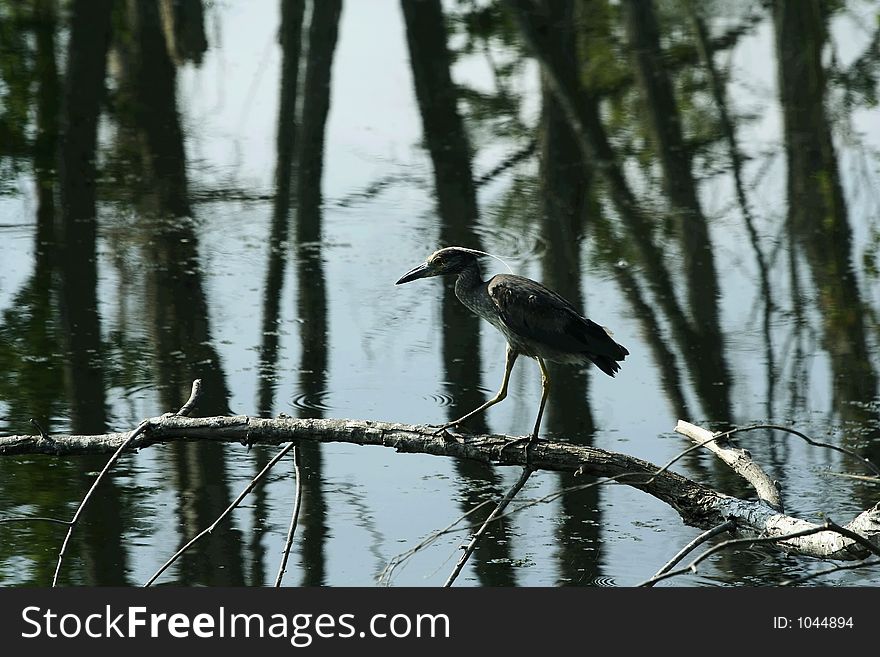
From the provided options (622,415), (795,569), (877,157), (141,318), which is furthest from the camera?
(877,157)

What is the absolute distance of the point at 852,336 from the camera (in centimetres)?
839

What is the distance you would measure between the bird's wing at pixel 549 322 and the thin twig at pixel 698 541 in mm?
850

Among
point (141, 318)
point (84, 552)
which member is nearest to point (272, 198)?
point (141, 318)

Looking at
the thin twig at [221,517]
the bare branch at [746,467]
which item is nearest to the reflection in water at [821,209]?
the bare branch at [746,467]

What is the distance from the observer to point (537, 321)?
5000 mm

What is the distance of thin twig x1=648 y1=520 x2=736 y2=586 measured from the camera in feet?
12.5

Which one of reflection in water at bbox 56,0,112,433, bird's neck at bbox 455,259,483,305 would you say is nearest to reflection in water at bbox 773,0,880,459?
bird's neck at bbox 455,259,483,305

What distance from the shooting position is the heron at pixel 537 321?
4973mm

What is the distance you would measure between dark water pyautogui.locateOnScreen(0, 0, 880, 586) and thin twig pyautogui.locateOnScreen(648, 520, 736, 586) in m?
0.89

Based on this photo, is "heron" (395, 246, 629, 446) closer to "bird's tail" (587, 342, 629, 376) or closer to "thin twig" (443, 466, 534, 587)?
→ "bird's tail" (587, 342, 629, 376)

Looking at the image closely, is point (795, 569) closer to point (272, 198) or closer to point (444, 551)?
point (444, 551)

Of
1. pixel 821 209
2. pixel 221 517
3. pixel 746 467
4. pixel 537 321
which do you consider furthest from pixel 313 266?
pixel 221 517

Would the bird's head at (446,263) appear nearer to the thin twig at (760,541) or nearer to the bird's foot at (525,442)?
the bird's foot at (525,442)

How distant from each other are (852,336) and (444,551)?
359cm
